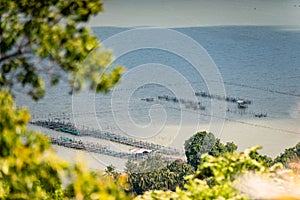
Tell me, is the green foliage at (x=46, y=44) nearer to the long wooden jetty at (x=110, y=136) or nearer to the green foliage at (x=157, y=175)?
the green foliage at (x=157, y=175)

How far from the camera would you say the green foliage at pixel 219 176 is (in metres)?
1.38

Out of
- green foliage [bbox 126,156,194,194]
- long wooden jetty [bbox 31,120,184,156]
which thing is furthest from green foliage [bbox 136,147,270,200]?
long wooden jetty [bbox 31,120,184,156]

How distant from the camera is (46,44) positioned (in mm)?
1439

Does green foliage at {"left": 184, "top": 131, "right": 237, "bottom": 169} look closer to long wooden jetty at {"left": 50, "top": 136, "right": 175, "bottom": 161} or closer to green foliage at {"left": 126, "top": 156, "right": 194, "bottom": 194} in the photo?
green foliage at {"left": 126, "top": 156, "right": 194, "bottom": 194}

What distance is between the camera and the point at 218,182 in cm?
141

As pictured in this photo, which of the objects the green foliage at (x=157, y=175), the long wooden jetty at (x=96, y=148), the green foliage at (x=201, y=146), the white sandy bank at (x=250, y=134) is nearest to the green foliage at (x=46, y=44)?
the green foliage at (x=157, y=175)

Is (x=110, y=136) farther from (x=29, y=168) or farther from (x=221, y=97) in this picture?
(x=29, y=168)

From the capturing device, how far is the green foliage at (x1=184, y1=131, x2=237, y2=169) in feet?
37.7

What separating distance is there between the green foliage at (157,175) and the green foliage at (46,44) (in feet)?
28.5

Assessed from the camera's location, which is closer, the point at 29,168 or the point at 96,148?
the point at 29,168

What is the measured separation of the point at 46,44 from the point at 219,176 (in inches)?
19.7

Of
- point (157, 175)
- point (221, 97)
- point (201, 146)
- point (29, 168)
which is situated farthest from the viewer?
point (221, 97)

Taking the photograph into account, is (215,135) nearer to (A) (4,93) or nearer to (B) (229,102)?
(B) (229,102)

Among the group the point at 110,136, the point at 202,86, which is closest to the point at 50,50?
the point at 110,136
